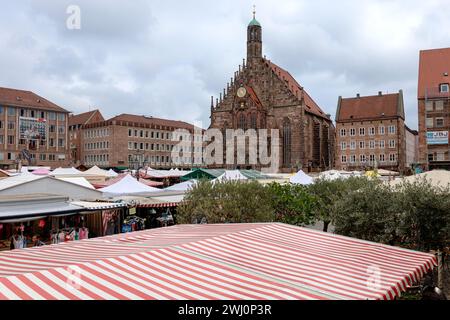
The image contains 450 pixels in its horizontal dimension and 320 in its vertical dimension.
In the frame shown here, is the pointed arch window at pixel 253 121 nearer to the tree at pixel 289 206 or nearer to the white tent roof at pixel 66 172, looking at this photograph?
the white tent roof at pixel 66 172

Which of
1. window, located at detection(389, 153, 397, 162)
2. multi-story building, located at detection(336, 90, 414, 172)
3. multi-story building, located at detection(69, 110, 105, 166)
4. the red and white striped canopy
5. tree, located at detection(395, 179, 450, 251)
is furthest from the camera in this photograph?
multi-story building, located at detection(69, 110, 105, 166)

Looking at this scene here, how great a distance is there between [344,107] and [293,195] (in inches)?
2275

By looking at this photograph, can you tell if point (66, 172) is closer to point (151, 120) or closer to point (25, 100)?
point (25, 100)

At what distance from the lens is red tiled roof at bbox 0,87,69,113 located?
7169 centimetres

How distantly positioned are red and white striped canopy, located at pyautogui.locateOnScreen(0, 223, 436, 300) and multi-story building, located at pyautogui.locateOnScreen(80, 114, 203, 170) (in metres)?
70.6

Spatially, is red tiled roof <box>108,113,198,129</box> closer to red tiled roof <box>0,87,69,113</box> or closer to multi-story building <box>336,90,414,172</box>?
red tiled roof <box>0,87,69,113</box>

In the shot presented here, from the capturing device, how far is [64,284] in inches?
163

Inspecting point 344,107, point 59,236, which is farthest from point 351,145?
point 59,236

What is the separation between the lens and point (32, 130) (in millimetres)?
73562

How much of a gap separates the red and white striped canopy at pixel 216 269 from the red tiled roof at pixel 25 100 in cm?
7243

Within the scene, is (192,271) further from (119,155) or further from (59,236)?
(119,155)

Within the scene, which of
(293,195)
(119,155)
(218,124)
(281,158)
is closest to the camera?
(293,195)

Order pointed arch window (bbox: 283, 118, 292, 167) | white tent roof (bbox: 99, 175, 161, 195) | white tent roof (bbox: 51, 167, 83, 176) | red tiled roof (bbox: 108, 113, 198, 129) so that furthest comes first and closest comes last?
red tiled roof (bbox: 108, 113, 198, 129), pointed arch window (bbox: 283, 118, 292, 167), white tent roof (bbox: 51, 167, 83, 176), white tent roof (bbox: 99, 175, 161, 195)

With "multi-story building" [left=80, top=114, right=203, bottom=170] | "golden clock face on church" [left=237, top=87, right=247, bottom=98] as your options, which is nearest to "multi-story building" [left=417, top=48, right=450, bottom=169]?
"golden clock face on church" [left=237, top=87, right=247, bottom=98]
